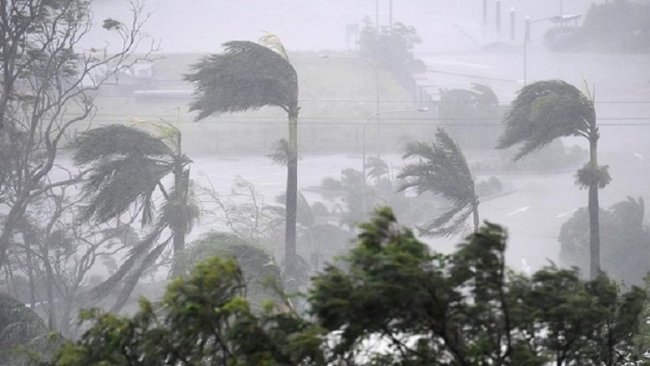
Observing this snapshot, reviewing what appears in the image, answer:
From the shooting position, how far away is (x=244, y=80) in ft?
60.0

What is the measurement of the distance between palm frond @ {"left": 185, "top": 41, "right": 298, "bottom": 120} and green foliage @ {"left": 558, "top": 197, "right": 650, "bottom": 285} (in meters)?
6.70

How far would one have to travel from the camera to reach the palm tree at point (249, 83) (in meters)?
18.3

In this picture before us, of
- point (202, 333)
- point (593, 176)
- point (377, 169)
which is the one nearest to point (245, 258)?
point (593, 176)

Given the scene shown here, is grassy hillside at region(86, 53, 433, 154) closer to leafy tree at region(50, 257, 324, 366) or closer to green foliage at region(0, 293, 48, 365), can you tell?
green foliage at region(0, 293, 48, 365)

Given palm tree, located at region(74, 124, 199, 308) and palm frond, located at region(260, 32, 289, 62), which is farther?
A: palm frond, located at region(260, 32, 289, 62)

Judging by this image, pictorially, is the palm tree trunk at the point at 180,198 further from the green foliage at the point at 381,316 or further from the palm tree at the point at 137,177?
the green foliage at the point at 381,316

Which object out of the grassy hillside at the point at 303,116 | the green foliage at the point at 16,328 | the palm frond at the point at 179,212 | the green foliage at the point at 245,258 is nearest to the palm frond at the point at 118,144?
the palm frond at the point at 179,212

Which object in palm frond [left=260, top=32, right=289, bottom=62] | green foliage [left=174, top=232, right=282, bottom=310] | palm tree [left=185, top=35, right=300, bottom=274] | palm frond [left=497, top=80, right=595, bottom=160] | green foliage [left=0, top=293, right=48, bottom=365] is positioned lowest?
green foliage [left=0, top=293, right=48, bottom=365]

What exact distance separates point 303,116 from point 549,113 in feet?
64.0

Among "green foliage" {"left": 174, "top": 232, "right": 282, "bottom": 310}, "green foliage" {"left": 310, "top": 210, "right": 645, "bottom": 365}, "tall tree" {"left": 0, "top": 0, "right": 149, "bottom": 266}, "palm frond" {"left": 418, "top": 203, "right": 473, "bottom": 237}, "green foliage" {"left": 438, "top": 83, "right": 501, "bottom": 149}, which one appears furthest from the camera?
"green foliage" {"left": 438, "top": 83, "right": 501, "bottom": 149}

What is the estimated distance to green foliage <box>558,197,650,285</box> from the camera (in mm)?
21797

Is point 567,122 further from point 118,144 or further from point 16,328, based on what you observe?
point 16,328

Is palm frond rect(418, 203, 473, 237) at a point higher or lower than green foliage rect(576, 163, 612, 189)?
lower

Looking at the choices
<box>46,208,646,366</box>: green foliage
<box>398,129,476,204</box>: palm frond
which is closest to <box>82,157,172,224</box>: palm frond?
<box>398,129,476,204</box>: palm frond
